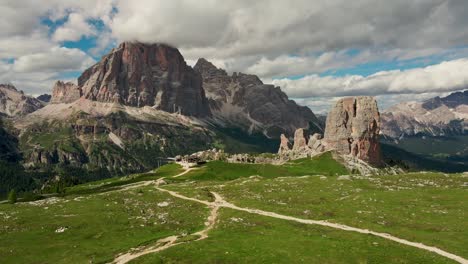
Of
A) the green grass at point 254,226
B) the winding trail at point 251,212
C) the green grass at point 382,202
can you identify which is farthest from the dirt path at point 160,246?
the green grass at point 382,202

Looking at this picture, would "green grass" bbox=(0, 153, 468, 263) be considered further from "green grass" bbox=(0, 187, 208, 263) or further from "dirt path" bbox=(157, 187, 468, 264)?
"dirt path" bbox=(157, 187, 468, 264)

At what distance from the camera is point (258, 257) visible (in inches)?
2060

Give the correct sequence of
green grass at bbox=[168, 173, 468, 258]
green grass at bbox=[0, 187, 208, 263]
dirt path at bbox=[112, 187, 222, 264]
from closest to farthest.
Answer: dirt path at bbox=[112, 187, 222, 264] → green grass at bbox=[0, 187, 208, 263] → green grass at bbox=[168, 173, 468, 258]

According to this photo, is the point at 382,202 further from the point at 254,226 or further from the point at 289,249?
Result: the point at 289,249

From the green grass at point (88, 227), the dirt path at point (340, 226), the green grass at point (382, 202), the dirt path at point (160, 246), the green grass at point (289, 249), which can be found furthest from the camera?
the green grass at point (382, 202)

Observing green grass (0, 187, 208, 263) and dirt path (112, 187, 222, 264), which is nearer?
dirt path (112, 187, 222, 264)

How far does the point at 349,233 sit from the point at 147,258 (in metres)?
32.5

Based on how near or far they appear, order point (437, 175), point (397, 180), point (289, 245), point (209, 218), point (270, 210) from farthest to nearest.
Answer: point (437, 175) → point (397, 180) → point (270, 210) → point (209, 218) → point (289, 245)

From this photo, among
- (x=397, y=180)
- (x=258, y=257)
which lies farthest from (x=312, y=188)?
(x=258, y=257)

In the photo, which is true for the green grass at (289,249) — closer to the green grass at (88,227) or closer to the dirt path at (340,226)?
the dirt path at (340,226)

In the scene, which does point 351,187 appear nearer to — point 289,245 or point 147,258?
point 289,245

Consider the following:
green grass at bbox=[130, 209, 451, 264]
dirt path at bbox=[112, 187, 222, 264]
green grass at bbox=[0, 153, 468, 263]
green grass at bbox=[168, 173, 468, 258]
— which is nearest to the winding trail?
dirt path at bbox=[112, 187, 222, 264]

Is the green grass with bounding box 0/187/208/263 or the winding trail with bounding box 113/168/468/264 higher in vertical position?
the green grass with bounding box 0/187/208/263

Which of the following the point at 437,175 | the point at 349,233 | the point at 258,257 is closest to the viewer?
the point at 258,257
